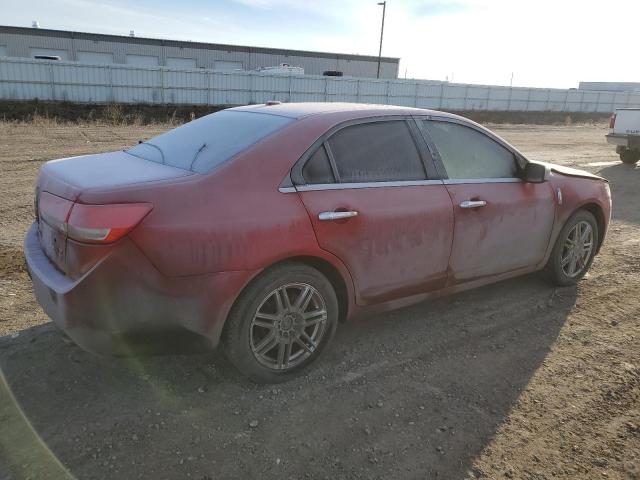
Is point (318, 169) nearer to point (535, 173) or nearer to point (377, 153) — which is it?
point (377, 153)

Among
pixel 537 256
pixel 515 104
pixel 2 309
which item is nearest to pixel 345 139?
pixel 537 256

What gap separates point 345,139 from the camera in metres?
3.28

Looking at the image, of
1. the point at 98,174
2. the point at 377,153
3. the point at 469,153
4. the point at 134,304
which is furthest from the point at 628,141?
the point at 134,304

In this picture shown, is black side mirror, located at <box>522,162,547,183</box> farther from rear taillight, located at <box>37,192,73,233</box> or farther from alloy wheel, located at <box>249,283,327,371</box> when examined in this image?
rear taillight, located at <box>37,192,73,233</box>

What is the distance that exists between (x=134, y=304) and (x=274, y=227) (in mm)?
835

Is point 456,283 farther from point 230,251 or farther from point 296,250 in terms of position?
point 230,251

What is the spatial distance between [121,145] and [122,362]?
11195mm

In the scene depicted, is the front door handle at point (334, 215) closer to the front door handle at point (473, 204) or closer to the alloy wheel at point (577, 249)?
the front door handle at point (473, 204)

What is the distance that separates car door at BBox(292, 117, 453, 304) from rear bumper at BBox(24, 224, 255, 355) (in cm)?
71

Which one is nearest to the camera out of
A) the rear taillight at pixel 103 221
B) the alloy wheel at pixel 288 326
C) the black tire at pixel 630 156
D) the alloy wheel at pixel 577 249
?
the rear taillight at pixel 103 221

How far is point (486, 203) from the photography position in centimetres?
384


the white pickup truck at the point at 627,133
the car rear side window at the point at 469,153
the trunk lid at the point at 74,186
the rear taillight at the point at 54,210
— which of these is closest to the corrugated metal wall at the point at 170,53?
the white pickup truck at the point at 627,133

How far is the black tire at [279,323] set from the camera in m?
2.85

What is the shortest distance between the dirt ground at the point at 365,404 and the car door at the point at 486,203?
505 mm
